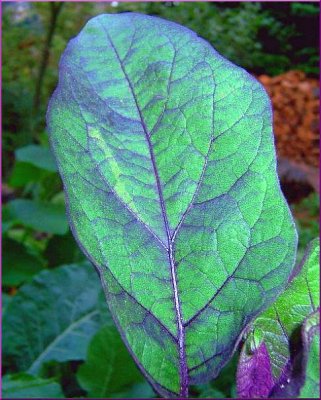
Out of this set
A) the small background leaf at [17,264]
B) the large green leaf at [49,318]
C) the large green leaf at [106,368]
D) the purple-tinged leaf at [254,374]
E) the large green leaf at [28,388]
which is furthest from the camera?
the small background leaf at [17,264]

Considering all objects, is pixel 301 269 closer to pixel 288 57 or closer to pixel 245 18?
pixel 245 18

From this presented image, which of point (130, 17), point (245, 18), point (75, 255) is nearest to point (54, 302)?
point (75, 255)

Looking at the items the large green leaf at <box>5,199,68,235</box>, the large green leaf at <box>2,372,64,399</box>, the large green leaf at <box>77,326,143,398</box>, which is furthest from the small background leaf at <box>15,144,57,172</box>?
the large green leaf at <box>2,372,64,399</box>

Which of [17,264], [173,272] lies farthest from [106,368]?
[173,272]

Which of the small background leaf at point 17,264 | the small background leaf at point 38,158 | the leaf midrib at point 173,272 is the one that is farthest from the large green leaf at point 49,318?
the leaf midrib at point 173,272

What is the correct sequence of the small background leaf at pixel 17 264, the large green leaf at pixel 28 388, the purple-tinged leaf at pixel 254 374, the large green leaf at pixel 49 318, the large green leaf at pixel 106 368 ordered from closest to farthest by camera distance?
the purple-tinged leaf at pixel 254 374 < the large green leaf at pixel 28 388 < the large green leaf at pixel 106 368 < the large green leaf at pixel 49 318 < the small background leaf at pixel 17 264

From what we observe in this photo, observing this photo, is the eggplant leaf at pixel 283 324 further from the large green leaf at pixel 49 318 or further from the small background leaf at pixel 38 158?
the small background leaf at pixel 38 158
